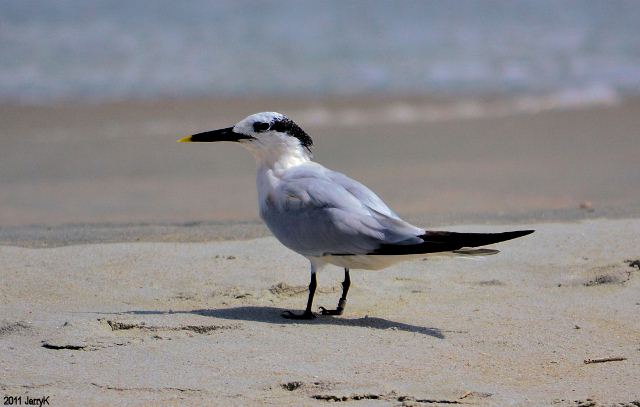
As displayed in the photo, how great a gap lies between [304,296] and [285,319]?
1.83 ft

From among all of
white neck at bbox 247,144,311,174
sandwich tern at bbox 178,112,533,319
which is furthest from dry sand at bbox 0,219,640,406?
white neck at bbox 247,144,311,174

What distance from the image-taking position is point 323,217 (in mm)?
4453

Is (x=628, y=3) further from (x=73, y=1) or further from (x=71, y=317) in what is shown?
(x=71, y=317)

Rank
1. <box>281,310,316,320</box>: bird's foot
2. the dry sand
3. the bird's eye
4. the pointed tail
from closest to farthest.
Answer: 1. the dry sand
2. the pointed tail
3. <box>281,310,316,320</box>: bird's foot
4. the bird's eye

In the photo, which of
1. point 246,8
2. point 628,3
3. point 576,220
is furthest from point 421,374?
point 628,3

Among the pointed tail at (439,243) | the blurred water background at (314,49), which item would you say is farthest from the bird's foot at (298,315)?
the blurred water background at (314,49)

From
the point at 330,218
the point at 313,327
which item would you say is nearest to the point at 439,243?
the point at 330,218

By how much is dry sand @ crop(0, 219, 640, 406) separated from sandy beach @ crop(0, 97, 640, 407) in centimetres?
1

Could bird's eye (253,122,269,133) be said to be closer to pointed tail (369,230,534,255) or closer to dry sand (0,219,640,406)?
dry sand (0,219,640,406)

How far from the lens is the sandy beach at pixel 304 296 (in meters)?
3.55

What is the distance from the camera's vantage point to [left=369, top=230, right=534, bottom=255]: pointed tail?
162 inches

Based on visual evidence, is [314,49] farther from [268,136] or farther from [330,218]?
[330,218]

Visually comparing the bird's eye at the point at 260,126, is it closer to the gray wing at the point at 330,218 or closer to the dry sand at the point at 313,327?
the gray wing at the point at 330,218

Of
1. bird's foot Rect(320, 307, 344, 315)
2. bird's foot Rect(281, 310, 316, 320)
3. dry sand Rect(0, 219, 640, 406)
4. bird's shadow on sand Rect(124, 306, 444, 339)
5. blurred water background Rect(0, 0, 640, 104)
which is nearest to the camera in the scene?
dry sand Rect(0, 219, 640, 406)
